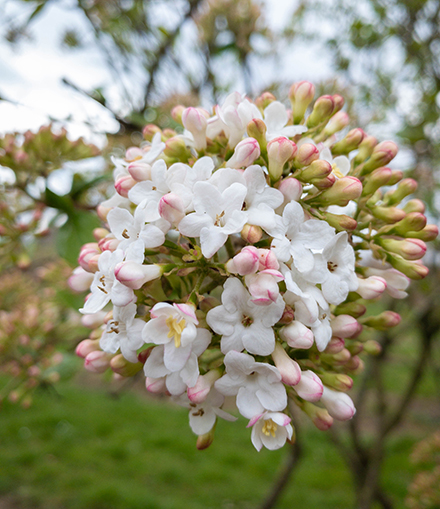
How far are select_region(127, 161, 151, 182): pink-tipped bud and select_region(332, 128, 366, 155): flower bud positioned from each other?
1.84ft

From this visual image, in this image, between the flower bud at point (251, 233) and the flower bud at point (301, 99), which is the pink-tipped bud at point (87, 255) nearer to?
the flower bud at point (251, 233)

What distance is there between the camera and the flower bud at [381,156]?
1.15 m

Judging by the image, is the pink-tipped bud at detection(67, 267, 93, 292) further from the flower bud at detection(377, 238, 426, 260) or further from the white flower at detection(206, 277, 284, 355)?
the flower bud at detection(377, 238, 426, 260)

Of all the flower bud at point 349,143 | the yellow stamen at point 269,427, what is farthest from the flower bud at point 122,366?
the flower bud at point 349,143

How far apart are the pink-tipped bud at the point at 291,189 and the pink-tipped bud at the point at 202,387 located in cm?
44

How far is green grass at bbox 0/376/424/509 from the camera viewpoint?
197 inches

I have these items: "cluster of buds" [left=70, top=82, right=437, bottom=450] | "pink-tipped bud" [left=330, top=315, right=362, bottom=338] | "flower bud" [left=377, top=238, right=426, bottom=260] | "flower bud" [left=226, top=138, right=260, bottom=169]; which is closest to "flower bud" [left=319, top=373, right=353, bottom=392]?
"cluster of buds" [left=70, top=82, right=437, bottom=450]

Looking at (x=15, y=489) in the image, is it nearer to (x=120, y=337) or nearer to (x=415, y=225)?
(x=120, y=337)

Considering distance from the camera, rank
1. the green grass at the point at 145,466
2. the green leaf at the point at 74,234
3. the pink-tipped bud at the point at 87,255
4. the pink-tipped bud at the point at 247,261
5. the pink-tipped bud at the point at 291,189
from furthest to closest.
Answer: the green grass at the point at 145,466
the green leaf at the point at 74,234
the pink-tipped bud at the point at 87,255
the pink-tipped bud at the point at 291,189
the pink-tipped bud at the point at 247,261

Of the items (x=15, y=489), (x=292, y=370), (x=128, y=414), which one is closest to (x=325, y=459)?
(x=128, y=414)

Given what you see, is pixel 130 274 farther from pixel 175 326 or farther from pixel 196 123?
pixel 196 123

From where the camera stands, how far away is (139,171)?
982mm

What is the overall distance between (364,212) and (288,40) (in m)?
3.85

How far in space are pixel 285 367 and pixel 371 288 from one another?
12.2 inches
